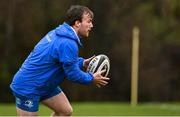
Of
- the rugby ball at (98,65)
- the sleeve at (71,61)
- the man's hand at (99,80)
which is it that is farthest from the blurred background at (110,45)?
the sleeve at (71,61)

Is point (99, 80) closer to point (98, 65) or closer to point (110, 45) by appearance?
point (98, 65)

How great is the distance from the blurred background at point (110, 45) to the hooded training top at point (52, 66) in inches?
854

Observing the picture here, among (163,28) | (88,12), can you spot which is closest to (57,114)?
(88,12)

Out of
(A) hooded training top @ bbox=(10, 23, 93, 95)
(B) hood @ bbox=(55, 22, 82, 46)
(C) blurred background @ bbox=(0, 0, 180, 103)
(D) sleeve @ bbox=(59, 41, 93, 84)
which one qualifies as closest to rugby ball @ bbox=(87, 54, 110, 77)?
(A) hooded training top @ bbox=(10, 23, 93, 95)

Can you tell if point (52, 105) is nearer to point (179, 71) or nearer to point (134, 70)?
point (134, 70)

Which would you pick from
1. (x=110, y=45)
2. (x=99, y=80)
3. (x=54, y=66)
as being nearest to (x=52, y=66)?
(x=54, y=66)

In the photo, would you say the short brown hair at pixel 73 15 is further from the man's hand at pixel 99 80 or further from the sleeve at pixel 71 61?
the man's hand at pixel 99 80

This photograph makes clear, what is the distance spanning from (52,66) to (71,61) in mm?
280

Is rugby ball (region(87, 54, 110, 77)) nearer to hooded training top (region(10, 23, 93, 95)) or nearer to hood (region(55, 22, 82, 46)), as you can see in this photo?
hooded training top (region(10, 23, 93, 95))

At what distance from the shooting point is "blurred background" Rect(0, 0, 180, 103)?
96.2 ft

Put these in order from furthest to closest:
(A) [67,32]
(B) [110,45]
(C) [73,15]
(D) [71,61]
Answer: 1. (B) [110,45]
2. (C) [73,15]
3. (A) [67,32]
4. (D) [71,61]

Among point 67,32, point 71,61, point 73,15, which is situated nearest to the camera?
point 71,61

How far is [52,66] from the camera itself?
6.82 meters

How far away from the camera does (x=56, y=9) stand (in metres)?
29.5
